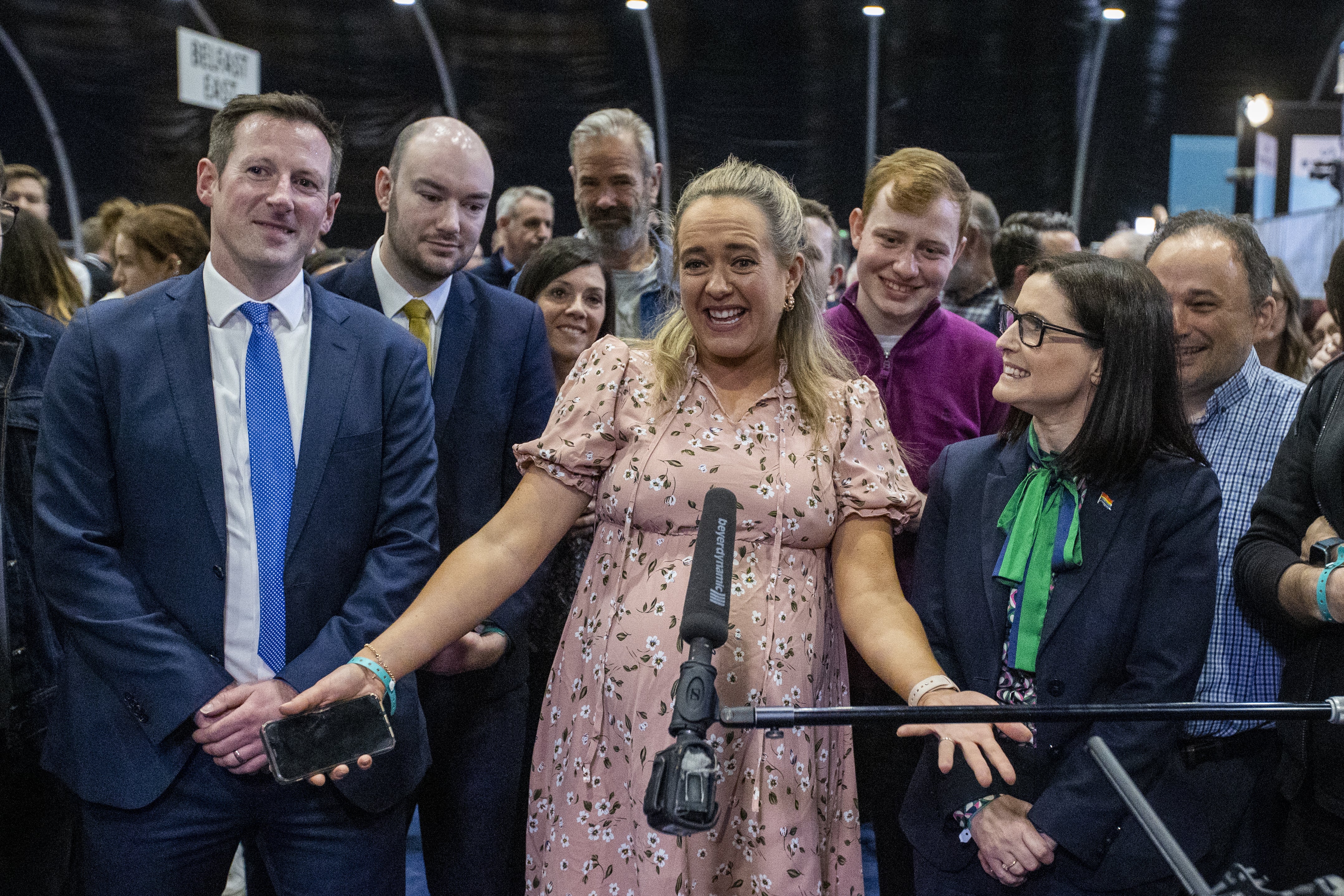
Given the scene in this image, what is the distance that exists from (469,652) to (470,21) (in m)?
8.40

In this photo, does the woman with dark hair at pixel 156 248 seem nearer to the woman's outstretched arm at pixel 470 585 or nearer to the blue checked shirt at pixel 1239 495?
the woman's outstretched arm at pixel 470 585

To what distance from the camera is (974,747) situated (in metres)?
1.49

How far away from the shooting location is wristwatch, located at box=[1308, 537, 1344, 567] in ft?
6.45

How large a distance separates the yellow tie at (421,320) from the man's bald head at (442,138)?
0.36 m

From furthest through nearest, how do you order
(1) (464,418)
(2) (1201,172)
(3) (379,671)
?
(2) (1201,172) → (1) (464,418) → (3) (379,671)

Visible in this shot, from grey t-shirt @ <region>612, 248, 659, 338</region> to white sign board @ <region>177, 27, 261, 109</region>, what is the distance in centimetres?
435

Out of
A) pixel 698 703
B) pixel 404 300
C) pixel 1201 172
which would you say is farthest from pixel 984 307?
pixel 1201 172

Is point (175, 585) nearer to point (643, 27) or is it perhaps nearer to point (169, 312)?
point (169, 312)

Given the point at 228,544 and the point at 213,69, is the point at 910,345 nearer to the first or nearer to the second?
the point at 228,544

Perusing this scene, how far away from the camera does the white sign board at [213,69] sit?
698 centimetres

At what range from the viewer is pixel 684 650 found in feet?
Result: 6.30

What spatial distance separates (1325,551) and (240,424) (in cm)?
186

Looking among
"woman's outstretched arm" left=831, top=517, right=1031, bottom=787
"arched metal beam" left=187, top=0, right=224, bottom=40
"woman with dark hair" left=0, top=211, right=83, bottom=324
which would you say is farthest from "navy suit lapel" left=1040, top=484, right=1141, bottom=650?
"arched metal beam" left=187, top=0, right=224, bottom=40

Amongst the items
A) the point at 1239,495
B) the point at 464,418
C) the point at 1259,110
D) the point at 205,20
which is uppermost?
the point at 205,20
